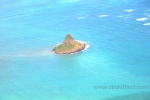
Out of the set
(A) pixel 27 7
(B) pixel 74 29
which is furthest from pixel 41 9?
(B) pixel 74 29

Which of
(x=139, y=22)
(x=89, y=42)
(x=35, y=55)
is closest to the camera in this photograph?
(x=35, y=55)

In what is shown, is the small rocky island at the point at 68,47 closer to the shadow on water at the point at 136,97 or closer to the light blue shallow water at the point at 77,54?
the light blue shallow water at the point at 77,54

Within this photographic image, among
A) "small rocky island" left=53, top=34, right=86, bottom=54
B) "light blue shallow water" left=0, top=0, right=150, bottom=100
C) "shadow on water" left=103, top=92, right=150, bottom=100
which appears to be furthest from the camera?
"small rocky island" left=53, top=34, right=86, bottom=54

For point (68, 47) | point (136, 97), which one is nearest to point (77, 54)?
point (68, 47)

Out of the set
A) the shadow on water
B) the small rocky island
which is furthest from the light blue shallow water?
the small rocky island

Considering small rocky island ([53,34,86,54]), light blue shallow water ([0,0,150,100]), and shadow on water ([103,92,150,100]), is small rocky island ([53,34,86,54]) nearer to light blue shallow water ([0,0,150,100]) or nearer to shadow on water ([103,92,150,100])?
light blue shallow water ([0,0,150,100])

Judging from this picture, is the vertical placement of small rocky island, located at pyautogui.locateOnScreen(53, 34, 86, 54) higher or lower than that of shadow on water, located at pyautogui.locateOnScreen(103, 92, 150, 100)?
Result: higher

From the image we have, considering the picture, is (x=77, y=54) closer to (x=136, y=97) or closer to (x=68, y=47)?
(x=68, y=47)

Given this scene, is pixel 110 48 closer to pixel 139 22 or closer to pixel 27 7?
pixel 139 22

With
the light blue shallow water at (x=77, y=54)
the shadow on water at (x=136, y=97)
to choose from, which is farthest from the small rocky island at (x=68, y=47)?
the shadow on water at (x=136, y=97)
